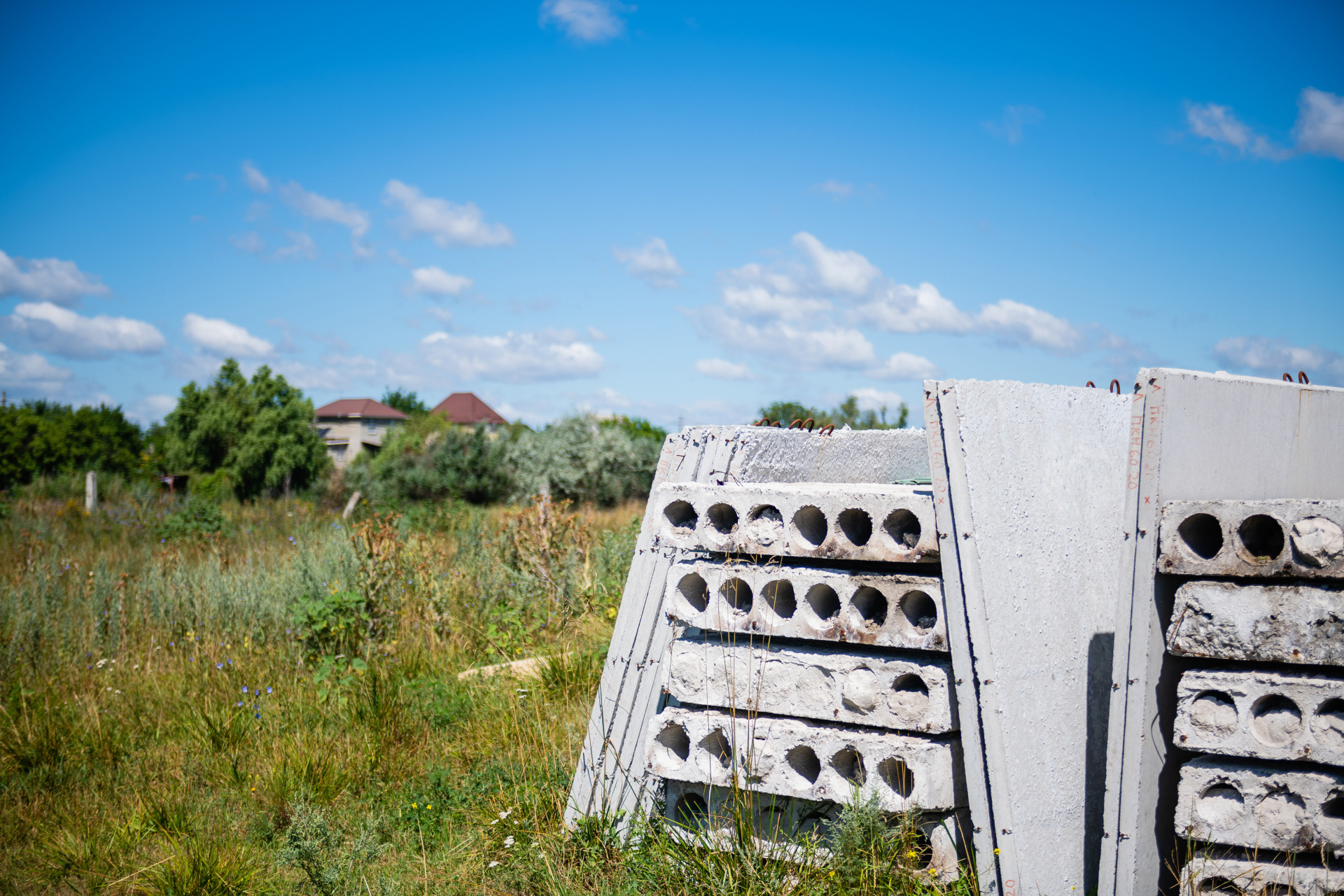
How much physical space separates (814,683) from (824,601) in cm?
31

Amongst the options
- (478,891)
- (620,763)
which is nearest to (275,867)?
(478,891)

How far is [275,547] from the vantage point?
10188 millimetres

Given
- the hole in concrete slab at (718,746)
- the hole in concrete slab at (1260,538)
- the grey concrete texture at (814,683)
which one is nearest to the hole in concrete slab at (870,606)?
the grey concrete texture at (814,683)

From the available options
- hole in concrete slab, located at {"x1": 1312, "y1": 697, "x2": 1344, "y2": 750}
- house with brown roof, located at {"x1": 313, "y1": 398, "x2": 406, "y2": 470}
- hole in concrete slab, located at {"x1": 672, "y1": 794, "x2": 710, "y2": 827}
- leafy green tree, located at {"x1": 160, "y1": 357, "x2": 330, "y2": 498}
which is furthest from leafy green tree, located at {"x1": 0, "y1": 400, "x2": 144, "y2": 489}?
house with brown roof, located at {"x1": 313, "y1": 398, "x2": 406, "y2": 470}

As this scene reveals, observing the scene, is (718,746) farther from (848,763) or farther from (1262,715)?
(1262,715)

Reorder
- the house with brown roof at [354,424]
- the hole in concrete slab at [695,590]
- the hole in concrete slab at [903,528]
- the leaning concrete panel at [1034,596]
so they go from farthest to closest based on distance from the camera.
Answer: the house with brown roof at [354,424]
the hole in concrete slab at [695,590]
the hole in concrete slab at [903,528]
the leaning concrete panel at [1034,596]

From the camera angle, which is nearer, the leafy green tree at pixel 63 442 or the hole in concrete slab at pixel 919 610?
the hole in concrete slab at pixel 919 610

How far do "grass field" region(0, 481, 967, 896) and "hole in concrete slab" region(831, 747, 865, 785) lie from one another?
0.19 m

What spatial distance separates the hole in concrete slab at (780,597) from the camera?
331cm

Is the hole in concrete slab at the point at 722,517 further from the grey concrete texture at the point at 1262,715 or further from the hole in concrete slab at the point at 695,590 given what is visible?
the grey concrete texture at the point at 1262,715

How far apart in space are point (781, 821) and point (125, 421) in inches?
1966

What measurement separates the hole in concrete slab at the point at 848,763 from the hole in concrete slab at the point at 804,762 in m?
0.07

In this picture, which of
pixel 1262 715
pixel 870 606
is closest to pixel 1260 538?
pixel 1262 715

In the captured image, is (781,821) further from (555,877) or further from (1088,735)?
(1088,735)
